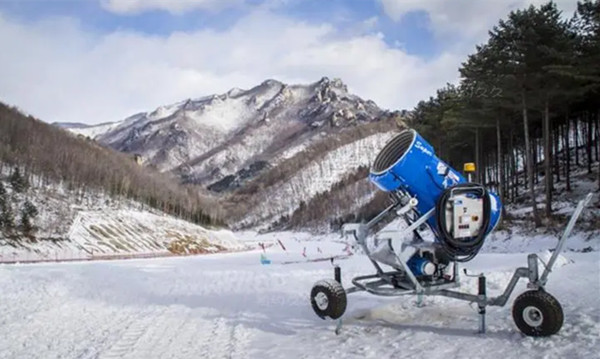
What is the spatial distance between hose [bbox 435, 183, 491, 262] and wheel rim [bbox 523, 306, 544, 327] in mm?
1464

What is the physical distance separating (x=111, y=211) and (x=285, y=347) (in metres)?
84.1

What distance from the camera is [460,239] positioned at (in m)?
7.59

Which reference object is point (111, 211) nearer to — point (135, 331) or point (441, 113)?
point (441, 113)

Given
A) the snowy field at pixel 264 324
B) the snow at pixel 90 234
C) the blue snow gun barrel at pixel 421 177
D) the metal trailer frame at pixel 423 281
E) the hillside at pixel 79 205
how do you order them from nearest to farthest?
the snowy field at pixel 264 324
the metal trailer frame at pixel 423 281
the blue snow gun barrel at pixel 421 177
the snow at pixel 90 234
the hillside at pixel 79 205

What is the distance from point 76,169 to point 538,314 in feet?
430

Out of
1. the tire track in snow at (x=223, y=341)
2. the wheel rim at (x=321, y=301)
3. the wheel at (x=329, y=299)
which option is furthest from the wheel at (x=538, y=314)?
the tire track in snow at (x=223, y=341)

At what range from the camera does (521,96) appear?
30.2m

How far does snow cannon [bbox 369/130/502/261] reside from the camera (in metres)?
7.50

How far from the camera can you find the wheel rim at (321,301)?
25.8 feet

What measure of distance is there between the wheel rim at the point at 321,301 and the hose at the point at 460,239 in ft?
6.77

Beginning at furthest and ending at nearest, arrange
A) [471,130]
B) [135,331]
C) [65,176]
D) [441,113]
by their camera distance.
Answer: [65,176], [441,113], [471,130], [135,331]

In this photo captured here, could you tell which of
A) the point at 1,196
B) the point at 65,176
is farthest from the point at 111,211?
the point at 65,176

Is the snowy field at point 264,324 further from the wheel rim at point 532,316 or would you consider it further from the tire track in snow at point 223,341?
the wheel rim at point 532,316

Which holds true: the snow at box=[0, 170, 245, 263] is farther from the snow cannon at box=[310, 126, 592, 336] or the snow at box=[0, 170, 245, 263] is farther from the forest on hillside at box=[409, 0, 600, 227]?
the snow cannon at box=[310, 126, 592, 336]
